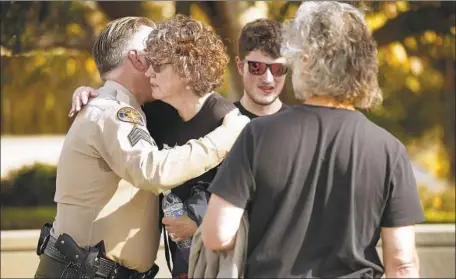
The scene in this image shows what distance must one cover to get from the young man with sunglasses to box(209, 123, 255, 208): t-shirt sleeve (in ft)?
4.92

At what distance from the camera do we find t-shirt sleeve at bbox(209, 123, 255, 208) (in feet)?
8.71

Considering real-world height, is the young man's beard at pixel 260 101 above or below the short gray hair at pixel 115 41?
below

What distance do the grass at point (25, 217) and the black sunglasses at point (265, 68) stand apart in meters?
4.27

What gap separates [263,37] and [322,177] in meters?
1.68

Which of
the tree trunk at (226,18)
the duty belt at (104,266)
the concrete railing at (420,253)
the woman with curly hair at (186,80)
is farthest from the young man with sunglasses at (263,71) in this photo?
the tree trunk at (226,18)

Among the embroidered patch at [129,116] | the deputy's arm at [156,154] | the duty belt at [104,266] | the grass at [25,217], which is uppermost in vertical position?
the embroidered patch at [129,116]

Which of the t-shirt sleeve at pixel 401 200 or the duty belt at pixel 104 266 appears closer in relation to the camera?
the t-shirt sleeve at pixel 401 200

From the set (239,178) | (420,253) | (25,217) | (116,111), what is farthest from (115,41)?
(25,217)

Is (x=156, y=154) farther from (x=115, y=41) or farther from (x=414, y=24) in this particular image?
(x=414, y=24)

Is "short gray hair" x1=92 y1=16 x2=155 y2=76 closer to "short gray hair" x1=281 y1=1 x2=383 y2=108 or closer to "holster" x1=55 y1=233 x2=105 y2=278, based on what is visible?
"holster" x1=55 y1=233 x2=105 y2=278

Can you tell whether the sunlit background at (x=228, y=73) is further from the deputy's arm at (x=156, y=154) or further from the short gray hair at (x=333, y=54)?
the short gray hair at (x=333, y=54)

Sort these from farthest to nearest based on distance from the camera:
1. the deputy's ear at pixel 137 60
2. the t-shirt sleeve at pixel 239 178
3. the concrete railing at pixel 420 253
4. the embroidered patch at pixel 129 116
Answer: the concrete railing at pixel 420 253, the deputy's ear at pixel 137 60, the embroidered patch at pixel 129 116, the t-shirt sleeve at pixel 239 178

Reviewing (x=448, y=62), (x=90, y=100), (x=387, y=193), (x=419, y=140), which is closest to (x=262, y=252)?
(x=387, y=193)

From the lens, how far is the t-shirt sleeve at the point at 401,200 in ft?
8.87
